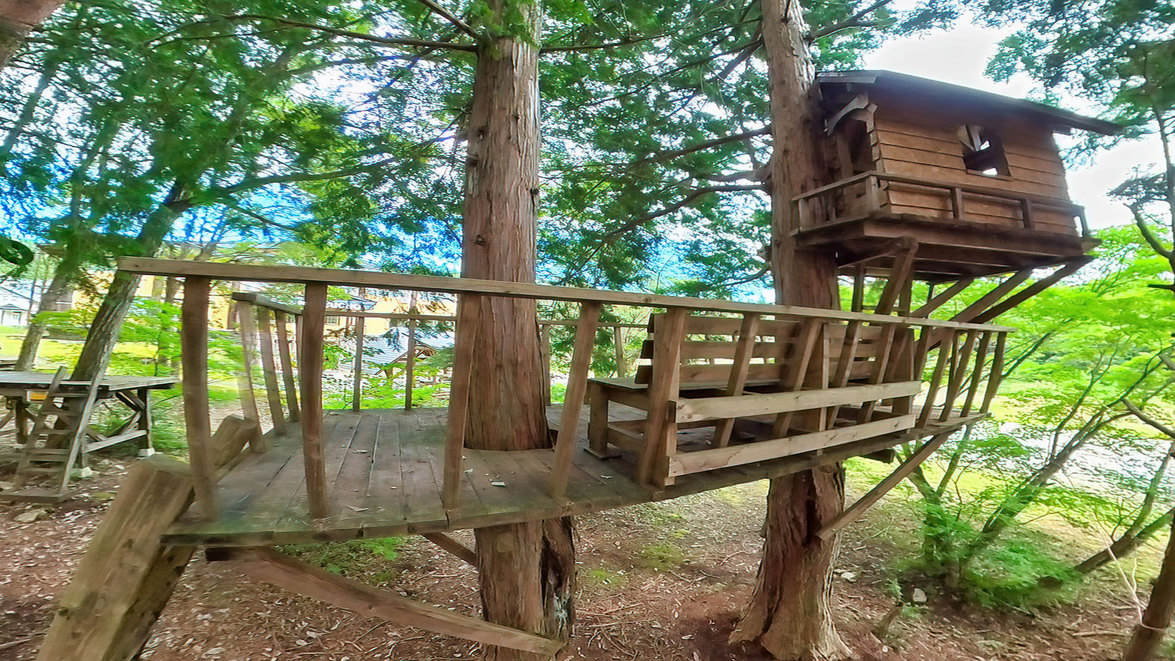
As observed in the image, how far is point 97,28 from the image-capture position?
11.2ft

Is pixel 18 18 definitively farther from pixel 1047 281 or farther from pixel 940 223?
pixel 1047 281

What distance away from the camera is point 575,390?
1.91 m

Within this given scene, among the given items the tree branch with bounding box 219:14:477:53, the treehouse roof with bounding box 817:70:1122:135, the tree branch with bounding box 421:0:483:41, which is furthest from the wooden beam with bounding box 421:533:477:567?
the treehouse roof with bounding box 817:70:1122:135

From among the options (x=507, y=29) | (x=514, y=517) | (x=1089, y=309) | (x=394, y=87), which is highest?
(x=394, y=87)

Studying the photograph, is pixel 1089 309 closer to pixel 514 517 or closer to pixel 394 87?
pixel 514 517

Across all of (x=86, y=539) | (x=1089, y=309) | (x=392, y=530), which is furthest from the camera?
(x=1089, y=309)

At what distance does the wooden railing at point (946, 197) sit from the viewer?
3582 millimetres

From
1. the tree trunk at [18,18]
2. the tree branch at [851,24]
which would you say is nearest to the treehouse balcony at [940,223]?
the tree branch at [851,24]

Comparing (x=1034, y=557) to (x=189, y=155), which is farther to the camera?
(x=1034, y=557)

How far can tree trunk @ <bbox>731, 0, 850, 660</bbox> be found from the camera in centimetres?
409

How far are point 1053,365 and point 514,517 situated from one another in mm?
8630

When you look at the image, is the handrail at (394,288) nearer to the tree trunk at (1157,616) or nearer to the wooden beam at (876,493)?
the wooden beam at (876,493)

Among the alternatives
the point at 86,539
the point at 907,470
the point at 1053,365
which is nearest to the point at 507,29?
the point at 907,470

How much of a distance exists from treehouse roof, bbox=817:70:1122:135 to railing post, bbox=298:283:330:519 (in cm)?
459
